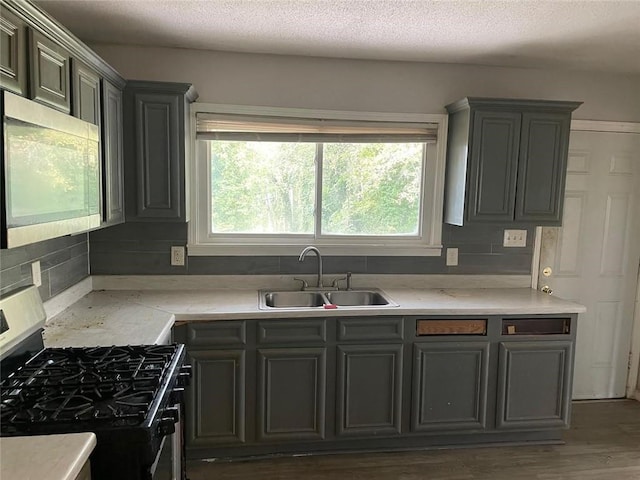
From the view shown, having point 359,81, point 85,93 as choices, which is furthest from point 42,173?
point 359,81

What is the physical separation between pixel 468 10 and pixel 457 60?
35.4 inches

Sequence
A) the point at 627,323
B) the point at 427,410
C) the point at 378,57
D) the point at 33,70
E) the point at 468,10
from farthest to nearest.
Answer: the point at 627,323, the point at 378,57, the point at 427,410, the point at 468,10, the point at 33,70

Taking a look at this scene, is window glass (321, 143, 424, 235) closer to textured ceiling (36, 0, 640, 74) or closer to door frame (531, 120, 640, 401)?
→ textured ceiling (36, 0, 640, 74)

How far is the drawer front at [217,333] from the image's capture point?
8.34 ft

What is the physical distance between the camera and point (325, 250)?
318 cm

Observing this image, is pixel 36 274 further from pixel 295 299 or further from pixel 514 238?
pixel 514 238

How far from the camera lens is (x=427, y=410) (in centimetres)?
277

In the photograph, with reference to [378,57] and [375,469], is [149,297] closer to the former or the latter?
[375,469]

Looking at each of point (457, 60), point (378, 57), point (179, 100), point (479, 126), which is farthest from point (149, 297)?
point (457, 60)

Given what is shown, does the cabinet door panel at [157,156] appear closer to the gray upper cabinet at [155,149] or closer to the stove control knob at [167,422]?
the gray upper cabinet at [155,149]

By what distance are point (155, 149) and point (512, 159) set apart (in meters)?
2.10

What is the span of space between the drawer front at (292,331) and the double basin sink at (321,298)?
1.03 feet

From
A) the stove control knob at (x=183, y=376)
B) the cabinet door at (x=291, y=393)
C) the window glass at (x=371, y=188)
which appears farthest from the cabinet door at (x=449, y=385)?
the stove control knob at (x=183, y=376)

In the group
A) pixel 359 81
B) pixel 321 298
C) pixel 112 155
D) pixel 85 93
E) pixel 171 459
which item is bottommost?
pixel 171 459
